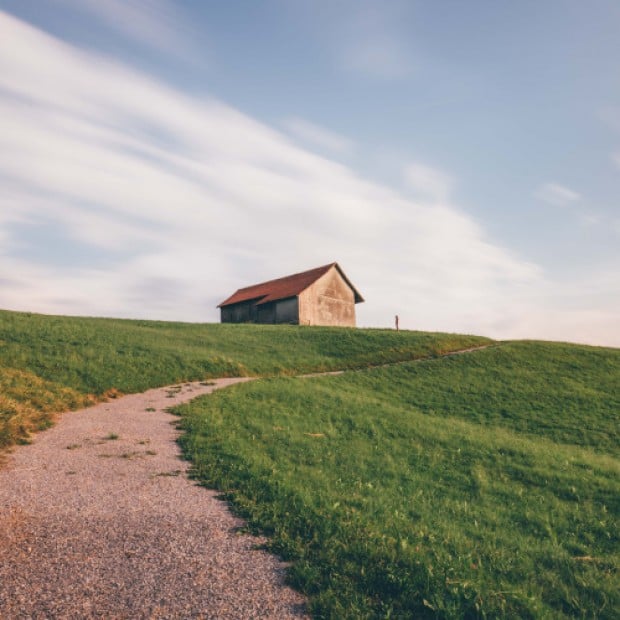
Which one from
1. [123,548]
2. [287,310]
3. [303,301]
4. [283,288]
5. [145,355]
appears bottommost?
[123,548]

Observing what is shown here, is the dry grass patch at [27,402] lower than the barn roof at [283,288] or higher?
lower

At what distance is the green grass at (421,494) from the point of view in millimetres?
6637

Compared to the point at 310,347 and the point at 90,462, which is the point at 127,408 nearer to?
the point at 90,462

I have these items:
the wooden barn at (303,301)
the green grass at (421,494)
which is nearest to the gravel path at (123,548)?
the green grass at (421,494)

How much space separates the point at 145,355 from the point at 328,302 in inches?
1388

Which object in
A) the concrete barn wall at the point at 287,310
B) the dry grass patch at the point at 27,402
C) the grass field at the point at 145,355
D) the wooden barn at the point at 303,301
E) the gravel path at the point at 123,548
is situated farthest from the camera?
the wooden barn at the point at 303,301

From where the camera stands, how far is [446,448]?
16500mm

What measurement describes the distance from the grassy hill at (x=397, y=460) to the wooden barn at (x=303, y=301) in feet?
72.7

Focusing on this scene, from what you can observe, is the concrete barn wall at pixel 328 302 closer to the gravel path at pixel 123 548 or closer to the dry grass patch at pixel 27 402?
the dry grass patch at pixel 27 402

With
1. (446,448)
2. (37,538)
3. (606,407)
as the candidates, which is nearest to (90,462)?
(37,538)

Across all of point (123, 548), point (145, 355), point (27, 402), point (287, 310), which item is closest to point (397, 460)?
point (123, 548)

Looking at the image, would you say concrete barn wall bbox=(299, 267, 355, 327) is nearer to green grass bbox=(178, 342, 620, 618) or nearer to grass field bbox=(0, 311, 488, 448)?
grass field bbox=(0, 311, 488, 448)

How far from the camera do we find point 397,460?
14.5m

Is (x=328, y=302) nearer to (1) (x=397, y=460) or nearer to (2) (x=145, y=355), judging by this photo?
(2) (x=145, y=355)
